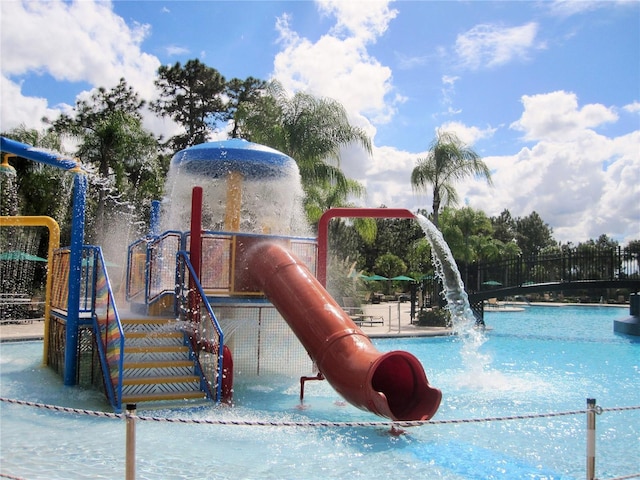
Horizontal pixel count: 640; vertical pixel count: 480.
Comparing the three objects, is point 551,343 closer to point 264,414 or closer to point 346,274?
point 346,274

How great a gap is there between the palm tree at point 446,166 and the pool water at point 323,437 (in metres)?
17.9

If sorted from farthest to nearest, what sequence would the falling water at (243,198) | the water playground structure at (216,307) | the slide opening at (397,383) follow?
the falling water at (243,198) → the water playground structure at (216,307) → the slide opening at (397,383)

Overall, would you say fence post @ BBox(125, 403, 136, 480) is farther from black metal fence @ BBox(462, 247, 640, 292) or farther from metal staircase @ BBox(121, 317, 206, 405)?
black metal fence @ BBox(462, 247, 640, 292)

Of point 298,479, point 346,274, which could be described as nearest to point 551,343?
point 346,274

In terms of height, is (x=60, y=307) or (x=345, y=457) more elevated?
(x=60, y=307)

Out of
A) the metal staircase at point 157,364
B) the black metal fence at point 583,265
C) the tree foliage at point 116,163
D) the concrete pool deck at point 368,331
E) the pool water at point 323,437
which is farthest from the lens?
the tree foliage at point 116,163

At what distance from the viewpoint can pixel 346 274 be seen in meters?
26.5

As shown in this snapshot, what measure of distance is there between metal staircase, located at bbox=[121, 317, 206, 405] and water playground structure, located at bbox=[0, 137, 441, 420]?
0.05ft

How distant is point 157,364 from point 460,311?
15.1 metres

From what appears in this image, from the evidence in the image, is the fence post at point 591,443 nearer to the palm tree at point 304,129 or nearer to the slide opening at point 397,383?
the slide opening at point 397,383

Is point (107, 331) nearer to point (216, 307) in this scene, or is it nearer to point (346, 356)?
point (216, 307)

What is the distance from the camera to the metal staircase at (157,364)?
8242 mm

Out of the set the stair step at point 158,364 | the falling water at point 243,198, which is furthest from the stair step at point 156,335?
the falling water at point 243,198

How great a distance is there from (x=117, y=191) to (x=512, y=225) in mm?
69733
